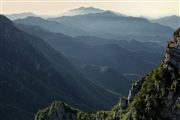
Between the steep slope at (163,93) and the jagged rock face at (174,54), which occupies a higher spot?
the jagged rock face at (174,54)

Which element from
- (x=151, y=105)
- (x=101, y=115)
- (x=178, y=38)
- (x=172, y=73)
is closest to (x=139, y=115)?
(x=151, y=105)

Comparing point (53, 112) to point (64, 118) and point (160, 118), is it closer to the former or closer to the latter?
point (64, 118)

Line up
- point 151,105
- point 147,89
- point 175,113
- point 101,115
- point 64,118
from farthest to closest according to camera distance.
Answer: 1. point 64,118
2. point 101,115
3. point 147,89
4. point 151,105
5. point 175,113

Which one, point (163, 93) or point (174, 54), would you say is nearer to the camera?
point (163, 93)

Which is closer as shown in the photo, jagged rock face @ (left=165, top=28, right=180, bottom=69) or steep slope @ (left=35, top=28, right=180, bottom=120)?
steep slope @ (left=35, top=28, right=180, bottom=120)

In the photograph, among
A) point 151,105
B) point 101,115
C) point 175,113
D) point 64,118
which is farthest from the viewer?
point 64,118

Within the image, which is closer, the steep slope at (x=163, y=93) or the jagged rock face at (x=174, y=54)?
the steep slope at (x=163, y=93)

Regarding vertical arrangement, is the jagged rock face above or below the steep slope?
above

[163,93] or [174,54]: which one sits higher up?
[174,54]

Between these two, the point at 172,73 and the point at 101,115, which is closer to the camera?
the point at 172,73

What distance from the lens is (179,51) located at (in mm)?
95750

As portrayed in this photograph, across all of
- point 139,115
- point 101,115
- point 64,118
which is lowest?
point 64,118

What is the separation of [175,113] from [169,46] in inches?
621

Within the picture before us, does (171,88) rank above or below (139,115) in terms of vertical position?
above
